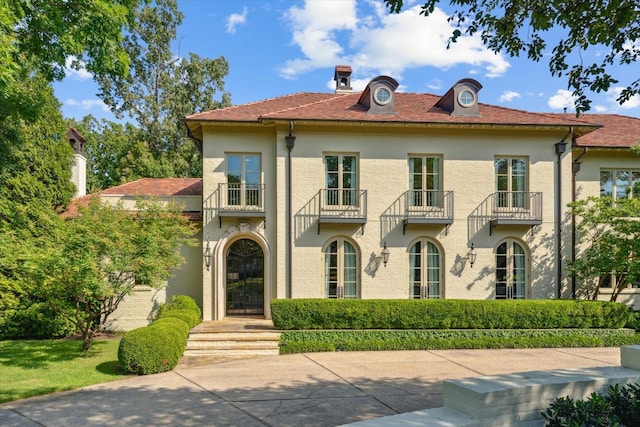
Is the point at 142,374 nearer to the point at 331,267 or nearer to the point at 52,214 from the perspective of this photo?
the point at 52,214

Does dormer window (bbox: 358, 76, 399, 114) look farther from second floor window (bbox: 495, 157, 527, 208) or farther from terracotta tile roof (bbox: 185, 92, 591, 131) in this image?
second floor window (bbox: 495, 157, 527, 208)

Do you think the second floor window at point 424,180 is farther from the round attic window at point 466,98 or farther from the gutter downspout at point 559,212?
the gutter downspout at point 559,212

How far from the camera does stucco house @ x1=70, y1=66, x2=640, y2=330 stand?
50.3 ft

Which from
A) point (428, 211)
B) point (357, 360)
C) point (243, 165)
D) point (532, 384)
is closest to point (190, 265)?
point (243, 165)

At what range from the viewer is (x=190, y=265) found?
16062 millimetres

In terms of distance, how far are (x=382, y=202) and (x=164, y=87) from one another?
2179 centimetres

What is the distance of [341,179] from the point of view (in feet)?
51.5

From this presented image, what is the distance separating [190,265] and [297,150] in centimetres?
569

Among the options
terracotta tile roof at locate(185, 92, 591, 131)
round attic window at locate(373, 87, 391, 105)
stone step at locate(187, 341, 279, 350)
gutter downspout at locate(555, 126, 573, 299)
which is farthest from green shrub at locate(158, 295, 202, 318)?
gutter downspout at locate(555, 126, 573, 299)

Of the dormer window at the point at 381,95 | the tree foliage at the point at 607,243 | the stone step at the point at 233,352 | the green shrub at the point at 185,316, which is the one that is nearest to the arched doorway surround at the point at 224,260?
the green shrub at the point at 185,316

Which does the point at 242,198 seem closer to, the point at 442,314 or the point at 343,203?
the point at 343,203

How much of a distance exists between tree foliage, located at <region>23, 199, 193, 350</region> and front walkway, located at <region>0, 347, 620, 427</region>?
2.63 metres

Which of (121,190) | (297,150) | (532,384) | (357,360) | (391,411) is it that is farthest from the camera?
(121,190)

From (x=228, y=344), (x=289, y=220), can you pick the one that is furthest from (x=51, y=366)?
(x=289, y=220)
